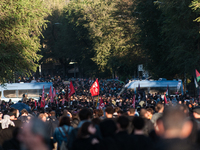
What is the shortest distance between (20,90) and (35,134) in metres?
37.1

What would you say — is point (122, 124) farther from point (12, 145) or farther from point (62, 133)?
point (12, 145)

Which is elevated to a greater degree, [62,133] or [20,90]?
[62,133]

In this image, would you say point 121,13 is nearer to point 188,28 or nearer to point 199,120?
point 188,28

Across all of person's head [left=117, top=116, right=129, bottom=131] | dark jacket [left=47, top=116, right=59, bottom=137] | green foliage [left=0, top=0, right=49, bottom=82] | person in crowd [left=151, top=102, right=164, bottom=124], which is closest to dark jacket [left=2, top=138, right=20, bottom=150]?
person's head [left=117, top=116, right=129, bottom=131]

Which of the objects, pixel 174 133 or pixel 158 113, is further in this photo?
pixel 158 113

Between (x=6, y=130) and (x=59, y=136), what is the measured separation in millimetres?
2301

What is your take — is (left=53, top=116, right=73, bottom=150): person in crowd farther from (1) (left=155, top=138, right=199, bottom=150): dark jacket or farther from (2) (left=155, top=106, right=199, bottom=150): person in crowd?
(1) (left=155, top=138, right=199, bottom=150): dark jacket

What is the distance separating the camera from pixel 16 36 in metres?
19.0

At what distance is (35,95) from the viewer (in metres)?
40.3

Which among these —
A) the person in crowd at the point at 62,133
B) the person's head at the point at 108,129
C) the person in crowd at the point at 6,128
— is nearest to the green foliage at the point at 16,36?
the person in crowd at the point at 6,128

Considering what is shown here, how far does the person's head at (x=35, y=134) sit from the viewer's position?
360cm

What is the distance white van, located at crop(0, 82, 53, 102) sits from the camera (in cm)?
3945

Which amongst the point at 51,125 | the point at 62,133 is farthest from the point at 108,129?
the point at 51,125

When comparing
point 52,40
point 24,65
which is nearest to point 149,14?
point 24,65
